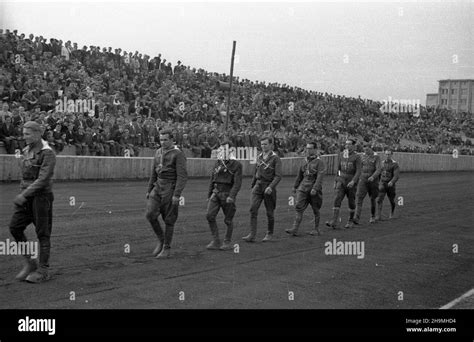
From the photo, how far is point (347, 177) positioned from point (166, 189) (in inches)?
242

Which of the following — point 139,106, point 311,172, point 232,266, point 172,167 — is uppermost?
point 139,106

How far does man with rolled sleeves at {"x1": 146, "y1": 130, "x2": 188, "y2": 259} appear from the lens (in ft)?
32.1

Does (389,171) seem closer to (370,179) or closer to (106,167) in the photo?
(370,179)

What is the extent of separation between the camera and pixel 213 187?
1114 centimetres

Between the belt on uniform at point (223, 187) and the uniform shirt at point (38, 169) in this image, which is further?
the belt on uniform at point (223, 187)

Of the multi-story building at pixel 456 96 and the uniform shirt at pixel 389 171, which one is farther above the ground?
the multi-story building at pixel 456 96

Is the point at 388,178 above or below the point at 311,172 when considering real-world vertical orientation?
below

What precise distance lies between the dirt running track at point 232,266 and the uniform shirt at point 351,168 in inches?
49.8

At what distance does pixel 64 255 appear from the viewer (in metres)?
9.48

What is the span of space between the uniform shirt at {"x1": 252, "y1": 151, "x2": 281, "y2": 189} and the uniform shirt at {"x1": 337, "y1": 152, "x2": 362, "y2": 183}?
304cm

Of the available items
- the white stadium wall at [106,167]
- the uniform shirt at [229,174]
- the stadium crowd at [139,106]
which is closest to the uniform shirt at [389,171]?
the stadium crowd at [139,106]

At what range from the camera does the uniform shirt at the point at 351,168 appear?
14.5 m

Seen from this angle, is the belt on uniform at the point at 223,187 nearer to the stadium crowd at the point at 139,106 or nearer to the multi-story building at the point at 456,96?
the stadium crowd at the point at 139,106

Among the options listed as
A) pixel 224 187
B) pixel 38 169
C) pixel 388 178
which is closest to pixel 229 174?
pixel 224 187
